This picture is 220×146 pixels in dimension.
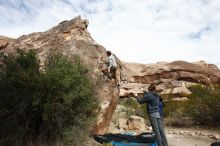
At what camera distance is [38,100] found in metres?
8.88

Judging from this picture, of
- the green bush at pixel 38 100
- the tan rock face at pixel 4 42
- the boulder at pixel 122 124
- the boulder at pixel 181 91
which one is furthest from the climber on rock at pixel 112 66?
the boulder at pixel 181 91

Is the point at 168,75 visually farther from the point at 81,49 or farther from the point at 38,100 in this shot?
the point at 38,100

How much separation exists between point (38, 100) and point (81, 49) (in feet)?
14.1

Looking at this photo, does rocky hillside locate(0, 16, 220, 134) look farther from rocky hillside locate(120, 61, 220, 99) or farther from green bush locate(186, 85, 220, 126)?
rocky hillside locate(120, 61, 220, 99)

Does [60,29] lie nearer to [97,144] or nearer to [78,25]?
[78,25]

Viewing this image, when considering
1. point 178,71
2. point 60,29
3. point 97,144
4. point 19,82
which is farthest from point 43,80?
point 178,71

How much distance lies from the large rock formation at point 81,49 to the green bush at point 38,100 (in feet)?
5.22

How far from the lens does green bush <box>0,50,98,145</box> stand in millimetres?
8961

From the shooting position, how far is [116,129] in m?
15.4

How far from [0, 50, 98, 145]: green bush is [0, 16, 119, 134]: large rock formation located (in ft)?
5.22

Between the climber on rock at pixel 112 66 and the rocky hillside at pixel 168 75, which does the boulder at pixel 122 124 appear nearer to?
the climber on rock at pixel 112 66

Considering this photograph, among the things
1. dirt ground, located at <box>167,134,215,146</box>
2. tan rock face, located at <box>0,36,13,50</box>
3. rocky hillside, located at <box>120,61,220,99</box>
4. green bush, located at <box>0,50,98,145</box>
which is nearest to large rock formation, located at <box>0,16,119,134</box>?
green bush, located at <box>0,50,98,145</box>

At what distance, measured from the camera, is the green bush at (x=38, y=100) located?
29.4ft

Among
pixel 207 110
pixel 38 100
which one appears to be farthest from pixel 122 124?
pixel 38 100
